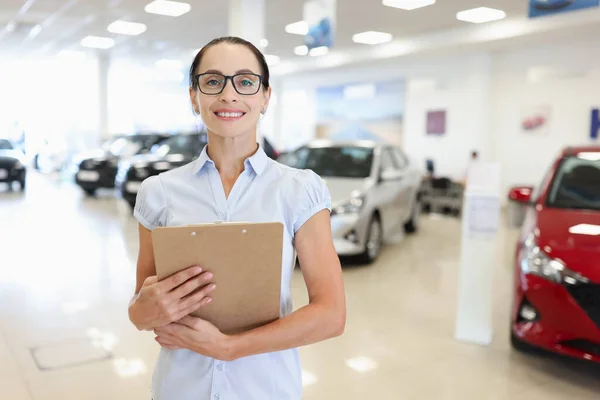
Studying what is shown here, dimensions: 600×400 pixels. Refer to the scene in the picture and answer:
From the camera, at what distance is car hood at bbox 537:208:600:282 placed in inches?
110

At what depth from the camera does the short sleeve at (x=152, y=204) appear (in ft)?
3.74

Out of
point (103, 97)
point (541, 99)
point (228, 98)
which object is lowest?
point (228, 98)

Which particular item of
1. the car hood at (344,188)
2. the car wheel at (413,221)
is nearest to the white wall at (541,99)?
the car wheel at (413,221)

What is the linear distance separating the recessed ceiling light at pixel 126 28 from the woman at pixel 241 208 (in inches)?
403

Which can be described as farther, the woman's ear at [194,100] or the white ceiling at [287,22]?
the white ceiling at [287,22]

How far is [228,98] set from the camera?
1.08 meters

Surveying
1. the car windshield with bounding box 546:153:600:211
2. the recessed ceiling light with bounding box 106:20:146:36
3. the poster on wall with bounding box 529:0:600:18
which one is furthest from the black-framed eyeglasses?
the recessed ceiling light with bounding box 106:20:146:36

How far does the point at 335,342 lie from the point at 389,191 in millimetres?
2841

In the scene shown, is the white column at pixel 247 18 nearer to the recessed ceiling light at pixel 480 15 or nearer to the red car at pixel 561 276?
the recessed ceiling light at pixel 480 15

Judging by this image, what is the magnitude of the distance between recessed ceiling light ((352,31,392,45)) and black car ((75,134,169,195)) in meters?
4.74

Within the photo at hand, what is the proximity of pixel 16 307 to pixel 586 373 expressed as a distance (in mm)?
4002

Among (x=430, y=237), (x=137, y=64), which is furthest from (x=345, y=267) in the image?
(x=137, y=64)

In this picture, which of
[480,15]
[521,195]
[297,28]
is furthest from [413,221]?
[297,28]

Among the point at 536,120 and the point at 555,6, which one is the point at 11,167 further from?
the point at 536,120
